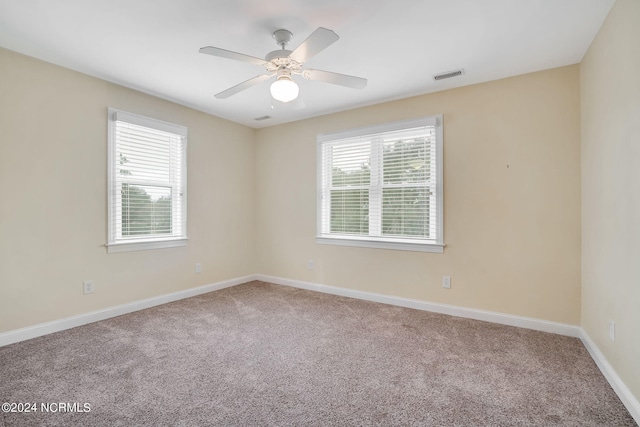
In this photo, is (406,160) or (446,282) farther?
(406,160)

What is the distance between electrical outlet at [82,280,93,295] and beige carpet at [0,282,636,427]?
355 mm

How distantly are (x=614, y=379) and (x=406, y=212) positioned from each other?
7.36 ft

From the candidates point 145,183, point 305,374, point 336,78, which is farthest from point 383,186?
point 145,183

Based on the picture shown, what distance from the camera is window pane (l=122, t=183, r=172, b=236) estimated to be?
3.48 m

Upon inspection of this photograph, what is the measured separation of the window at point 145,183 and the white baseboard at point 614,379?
4.31 metres

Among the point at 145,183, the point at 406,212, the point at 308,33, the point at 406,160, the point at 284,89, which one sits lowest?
the point at 406,212

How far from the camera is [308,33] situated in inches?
93.0

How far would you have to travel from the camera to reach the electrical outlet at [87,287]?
123 inches

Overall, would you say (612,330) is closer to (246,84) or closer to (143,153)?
(246,84)

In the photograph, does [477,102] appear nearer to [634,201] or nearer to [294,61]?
[634,201]

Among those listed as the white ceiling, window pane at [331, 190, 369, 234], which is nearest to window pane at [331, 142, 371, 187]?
window pane at [331, 190, 369, 234]

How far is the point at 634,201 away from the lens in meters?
1.78

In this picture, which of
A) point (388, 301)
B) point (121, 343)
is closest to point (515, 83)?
point (388, 301)

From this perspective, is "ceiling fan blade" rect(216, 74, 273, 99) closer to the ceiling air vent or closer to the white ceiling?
the white ceiling
